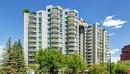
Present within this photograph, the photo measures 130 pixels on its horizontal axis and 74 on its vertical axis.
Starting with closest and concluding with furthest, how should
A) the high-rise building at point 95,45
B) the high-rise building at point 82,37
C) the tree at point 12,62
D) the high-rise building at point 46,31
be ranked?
the tree at point 12,62 → the high-rise building at point 46,31 → the high-rise building at point 82,37 → the high-rise building at point 95,45

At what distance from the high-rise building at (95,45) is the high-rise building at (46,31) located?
2729 centimetres

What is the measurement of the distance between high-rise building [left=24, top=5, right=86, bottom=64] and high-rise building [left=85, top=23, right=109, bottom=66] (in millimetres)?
27293

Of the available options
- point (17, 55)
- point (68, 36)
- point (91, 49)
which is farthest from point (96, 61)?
point (17, 55)

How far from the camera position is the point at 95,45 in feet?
578

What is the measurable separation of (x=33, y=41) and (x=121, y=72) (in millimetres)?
41171

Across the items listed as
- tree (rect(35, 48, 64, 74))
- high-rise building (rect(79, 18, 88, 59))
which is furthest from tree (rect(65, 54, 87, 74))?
high-rise building (rect(79, 18, 88, 59))

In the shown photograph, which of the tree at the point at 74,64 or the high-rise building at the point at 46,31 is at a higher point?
the high-rise building at the point at 46,31

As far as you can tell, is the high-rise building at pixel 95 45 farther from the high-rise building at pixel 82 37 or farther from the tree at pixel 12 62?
the tree at pixel 12 62

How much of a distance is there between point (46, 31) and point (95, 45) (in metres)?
40.4

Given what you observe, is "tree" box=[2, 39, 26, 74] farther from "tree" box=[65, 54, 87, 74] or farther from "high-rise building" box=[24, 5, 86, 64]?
"high-rise building" box=[24, 5, 86, 64]

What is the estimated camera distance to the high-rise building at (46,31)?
466 ft

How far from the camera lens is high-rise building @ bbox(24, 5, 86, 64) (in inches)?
5595

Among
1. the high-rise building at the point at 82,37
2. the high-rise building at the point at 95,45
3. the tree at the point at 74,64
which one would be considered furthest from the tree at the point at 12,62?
the high-rise building at the point at 95,45

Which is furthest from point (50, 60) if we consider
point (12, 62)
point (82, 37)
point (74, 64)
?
point (82, 37)
